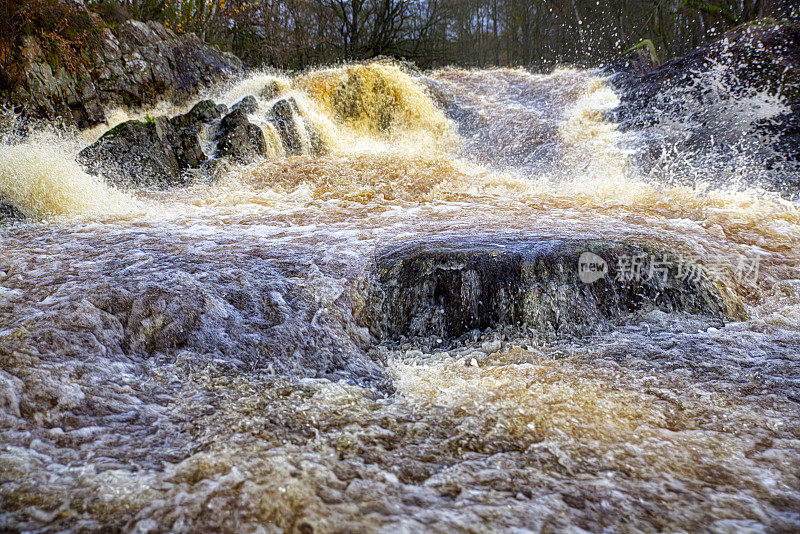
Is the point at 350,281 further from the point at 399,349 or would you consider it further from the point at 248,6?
the point at 248,6

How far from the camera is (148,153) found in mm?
6891

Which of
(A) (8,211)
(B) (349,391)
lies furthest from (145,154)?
(B) (349,391)

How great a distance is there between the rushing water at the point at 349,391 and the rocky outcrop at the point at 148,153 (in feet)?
5.48

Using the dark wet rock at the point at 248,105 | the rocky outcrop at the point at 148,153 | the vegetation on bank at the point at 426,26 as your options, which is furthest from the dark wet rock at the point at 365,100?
the vegetation on bank at the point at 426,26

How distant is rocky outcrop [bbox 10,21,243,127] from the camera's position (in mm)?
7320

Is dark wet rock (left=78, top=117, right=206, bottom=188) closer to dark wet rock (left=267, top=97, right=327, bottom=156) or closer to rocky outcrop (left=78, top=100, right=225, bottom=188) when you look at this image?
rocky outcrop (left=78, top=100, right=225, bottom=188)

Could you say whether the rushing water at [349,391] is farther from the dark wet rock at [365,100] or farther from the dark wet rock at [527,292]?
the dark wet rock at [365,100]

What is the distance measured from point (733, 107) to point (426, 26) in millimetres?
11706

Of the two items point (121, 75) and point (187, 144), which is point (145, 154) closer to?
point (187, 144)

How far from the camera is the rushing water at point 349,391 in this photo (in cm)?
132

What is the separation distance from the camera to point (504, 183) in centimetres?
695

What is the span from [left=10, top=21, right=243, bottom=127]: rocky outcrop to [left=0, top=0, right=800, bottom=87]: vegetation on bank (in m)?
0.28

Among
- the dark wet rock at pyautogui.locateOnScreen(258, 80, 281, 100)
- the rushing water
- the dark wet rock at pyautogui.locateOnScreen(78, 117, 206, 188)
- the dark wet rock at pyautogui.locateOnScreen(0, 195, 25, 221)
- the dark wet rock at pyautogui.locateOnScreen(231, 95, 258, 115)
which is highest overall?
the dark wet rock at pyautogui.locateOnScreen(258, 80, 281, 100)

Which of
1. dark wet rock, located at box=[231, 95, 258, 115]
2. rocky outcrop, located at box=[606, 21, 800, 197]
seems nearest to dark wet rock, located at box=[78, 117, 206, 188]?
dark wet rock, located at box=[231, 95, 258, 115]
